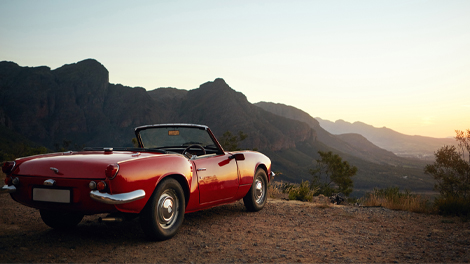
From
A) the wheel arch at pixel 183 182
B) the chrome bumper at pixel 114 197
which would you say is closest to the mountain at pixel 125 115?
the wheel arch at pixel 183 182

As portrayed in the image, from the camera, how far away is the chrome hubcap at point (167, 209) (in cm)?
→ 420

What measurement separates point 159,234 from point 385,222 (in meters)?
4.19

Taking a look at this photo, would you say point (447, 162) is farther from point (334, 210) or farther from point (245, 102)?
point (245, 102)

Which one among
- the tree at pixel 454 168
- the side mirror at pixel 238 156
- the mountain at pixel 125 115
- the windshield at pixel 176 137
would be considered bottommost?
the tree at pixel 454 168

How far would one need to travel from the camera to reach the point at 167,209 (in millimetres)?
4281

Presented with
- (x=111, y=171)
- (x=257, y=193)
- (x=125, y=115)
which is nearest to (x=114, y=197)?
(x=111, y=171)

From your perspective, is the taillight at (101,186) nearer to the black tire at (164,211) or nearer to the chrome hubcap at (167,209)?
the black tire at (164,211)

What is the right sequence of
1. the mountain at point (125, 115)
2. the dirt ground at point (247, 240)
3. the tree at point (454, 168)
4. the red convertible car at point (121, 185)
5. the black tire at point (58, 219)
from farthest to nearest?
the mountain at point (125, 115)
the tree at point (454, 168)
the black tire at point (58, 219)
the dirt ground at point (247, 240)
the red convertible car at point (121, 185)

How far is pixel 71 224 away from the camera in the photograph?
192 inches

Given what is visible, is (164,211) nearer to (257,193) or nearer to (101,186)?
(101,186)

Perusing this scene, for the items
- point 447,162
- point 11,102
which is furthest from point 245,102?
point 447,162

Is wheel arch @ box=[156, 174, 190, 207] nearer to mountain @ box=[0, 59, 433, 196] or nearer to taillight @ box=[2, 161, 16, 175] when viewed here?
taillight @ box=[2, 161, 16, 175]

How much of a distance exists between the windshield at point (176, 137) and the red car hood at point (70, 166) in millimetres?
1583

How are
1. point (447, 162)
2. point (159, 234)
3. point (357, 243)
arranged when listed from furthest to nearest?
point (447, 162)
point (357, 243)
point (159, 234)
